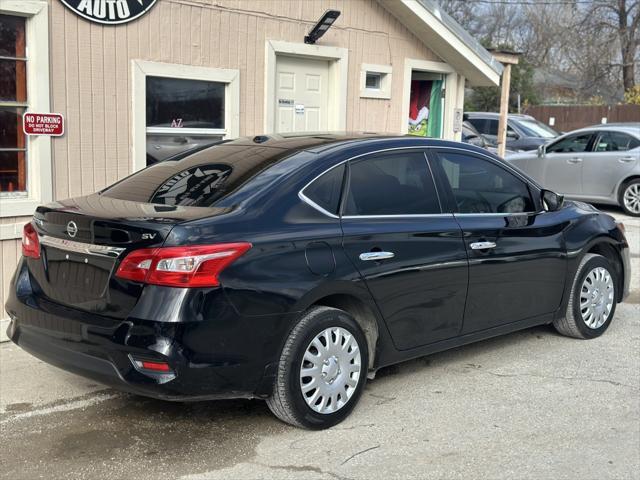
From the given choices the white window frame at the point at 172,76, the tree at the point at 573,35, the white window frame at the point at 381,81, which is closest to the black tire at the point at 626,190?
the white window frame at the point at 381,81

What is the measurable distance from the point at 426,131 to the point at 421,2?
1829mm

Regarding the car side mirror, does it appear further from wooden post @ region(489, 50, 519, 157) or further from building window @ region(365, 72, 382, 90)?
wooden post @ region(489, 50, 519, 157)

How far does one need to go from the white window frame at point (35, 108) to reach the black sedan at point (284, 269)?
1.54 metres

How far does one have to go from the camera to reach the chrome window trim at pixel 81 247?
3938mm

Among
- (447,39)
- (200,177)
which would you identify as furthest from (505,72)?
(200,177)

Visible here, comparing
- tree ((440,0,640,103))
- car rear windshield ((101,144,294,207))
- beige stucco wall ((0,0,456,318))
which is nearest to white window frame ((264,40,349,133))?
beige stucco wall ((0,0,456,318))

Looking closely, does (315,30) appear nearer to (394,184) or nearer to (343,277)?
(394,184)

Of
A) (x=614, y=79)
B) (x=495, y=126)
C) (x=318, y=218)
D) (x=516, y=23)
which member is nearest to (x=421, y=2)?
(x=318, y=218)

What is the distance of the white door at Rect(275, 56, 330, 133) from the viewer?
807 centimetres

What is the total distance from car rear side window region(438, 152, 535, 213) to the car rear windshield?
120 centimetres

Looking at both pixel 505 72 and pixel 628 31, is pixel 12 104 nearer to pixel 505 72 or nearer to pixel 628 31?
pixel 505 72

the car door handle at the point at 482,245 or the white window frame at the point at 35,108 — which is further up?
Answer: the white window frame at the point at 35,108

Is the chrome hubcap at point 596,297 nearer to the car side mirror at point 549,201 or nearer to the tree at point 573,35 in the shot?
the car side mirror at point 549,201

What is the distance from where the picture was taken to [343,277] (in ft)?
14.2
